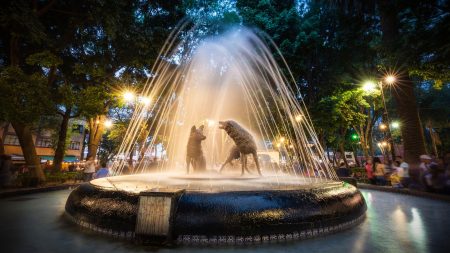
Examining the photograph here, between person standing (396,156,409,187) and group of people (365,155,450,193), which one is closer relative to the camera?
group of people (365,155,450,193)

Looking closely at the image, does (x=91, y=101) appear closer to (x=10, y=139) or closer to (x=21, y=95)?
(x=21, y=95)

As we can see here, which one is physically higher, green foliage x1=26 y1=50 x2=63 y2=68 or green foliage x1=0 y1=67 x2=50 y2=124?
green foliage x1=26 y1=50 x2=63 y2=68

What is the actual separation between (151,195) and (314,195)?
3.51 metres

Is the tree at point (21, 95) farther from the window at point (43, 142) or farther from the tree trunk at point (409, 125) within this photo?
the window at point (43, 142)

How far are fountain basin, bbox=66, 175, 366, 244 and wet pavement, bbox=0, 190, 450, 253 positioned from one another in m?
0.24

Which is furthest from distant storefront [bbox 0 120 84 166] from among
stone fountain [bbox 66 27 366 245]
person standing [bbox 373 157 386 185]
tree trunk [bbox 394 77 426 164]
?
tree trunk [bbox 394 77 426 164]

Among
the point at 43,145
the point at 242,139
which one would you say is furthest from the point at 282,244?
the point at 43,145

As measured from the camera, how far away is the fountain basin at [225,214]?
4.96 meters

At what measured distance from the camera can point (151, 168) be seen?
791 inches

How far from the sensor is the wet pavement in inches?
181

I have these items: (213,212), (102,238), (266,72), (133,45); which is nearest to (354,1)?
(266,72)

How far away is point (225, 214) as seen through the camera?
5.04m

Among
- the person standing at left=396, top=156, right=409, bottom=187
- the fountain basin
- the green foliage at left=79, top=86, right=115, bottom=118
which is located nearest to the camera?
the fountain basin

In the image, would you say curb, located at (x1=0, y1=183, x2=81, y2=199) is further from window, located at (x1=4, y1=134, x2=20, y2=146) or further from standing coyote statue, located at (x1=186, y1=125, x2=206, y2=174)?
window, located at (x1=4, y1=134, x2=20, y2=146)
